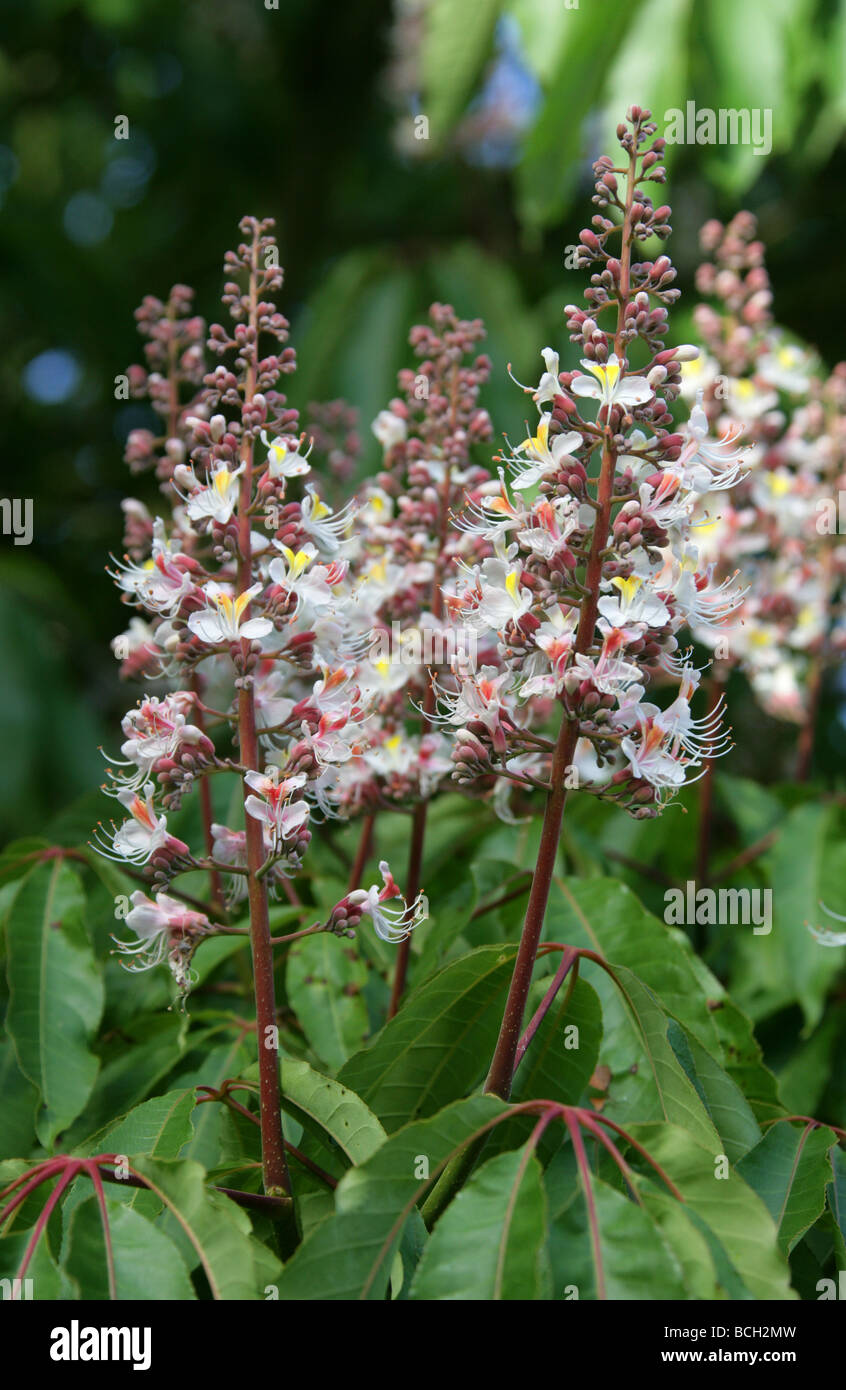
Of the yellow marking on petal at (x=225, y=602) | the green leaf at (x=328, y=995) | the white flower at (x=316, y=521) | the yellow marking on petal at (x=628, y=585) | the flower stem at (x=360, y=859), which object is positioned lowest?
the green leaf at (x=328, y=995)

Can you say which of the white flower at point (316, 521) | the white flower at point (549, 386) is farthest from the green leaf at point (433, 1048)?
the white flower at point (549, 386)

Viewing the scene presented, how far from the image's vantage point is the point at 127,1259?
1401 mm

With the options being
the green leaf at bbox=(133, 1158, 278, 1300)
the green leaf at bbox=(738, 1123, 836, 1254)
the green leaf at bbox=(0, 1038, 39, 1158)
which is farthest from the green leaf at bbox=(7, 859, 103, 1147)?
the green leaf at bbox=(738, 1123, 836, 1254)

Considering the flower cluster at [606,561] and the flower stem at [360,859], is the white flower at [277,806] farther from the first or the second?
the flower stem at [360,859]

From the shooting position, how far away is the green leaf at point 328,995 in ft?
6.82

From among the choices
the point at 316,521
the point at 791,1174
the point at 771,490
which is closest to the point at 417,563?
the point at 316,521

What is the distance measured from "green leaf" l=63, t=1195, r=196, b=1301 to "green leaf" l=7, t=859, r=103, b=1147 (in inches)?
22.0

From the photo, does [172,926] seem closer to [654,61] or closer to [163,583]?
[163,583]

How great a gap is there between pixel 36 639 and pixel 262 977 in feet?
11.2

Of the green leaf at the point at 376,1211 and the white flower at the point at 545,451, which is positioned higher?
the white flower at the point at 545,451

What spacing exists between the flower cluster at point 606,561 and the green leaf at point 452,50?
219 centimetres

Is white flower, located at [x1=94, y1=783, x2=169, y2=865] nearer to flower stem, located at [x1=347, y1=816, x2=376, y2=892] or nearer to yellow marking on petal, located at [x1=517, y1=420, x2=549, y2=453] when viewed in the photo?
flower stem, located at [x1=347, y1=816, x2=376, y2=892]

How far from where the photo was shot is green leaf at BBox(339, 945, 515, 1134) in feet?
5.67

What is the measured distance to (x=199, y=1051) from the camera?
2.16 meters
